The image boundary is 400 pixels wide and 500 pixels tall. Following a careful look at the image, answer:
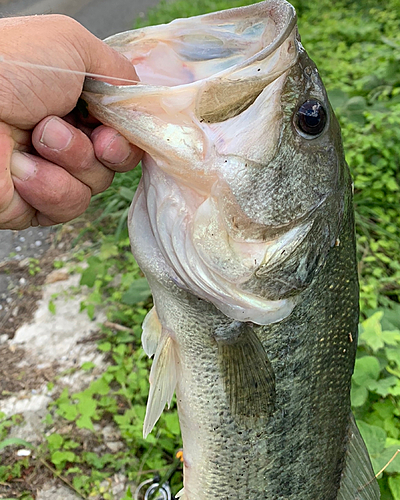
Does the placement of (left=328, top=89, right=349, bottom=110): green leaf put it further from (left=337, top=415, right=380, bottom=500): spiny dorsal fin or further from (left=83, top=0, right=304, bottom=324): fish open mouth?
(left=337, top=415, right=380, bottom=500): spiny dorsal fin

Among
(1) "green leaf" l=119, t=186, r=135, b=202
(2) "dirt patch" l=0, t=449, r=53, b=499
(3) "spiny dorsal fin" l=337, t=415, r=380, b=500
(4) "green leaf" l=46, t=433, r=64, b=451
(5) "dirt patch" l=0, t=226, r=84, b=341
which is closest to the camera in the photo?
(3) "spiny dorsal fin" l=337, t=415, r=380, b=500

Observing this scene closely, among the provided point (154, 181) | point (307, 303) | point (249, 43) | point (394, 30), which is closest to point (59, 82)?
point (154, 181)

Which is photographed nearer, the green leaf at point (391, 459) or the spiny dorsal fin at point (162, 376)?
the spiny dorsal fin at point (162, 376)

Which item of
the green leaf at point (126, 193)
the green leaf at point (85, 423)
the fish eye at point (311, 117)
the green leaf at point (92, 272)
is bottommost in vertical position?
the green leaf at point (85, 423)

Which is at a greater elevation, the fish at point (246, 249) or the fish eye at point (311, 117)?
the fish eye at point (311, 117)

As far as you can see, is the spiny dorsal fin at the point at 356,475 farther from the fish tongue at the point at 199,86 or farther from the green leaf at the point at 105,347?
the green leaf at the point at 105,347

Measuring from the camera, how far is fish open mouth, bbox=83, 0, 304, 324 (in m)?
1.12

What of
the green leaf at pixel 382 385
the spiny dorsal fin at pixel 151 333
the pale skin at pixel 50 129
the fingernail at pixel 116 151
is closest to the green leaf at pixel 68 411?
the spiny dorsal fin at pixel 151 333

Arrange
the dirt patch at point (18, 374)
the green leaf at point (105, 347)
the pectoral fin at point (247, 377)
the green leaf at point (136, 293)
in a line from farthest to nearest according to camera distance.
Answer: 1. the green leaf at point (136, 293)
2. the green leaf at point (105, 347)
3. the dirt patch at point (18, 374)
4. the pectoral fin at point (247, 377)

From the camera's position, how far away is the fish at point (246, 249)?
1.16 meters

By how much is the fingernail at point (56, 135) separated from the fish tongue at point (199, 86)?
96 millimetres

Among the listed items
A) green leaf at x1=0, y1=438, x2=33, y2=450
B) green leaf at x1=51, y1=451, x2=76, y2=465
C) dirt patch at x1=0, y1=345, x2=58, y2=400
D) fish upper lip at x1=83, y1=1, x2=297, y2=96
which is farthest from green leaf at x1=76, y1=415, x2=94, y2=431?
fish upper lip at x1=83, y1=1, x2=297, y2=96

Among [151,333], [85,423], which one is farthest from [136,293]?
[151,333]

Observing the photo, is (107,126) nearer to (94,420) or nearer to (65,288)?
(94,420)
